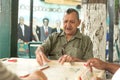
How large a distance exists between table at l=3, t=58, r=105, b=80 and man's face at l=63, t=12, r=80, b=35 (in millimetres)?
883

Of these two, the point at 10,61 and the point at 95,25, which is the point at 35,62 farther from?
the point at 95,25

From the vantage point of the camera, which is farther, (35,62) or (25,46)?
(25,46)

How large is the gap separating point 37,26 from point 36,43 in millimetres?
441

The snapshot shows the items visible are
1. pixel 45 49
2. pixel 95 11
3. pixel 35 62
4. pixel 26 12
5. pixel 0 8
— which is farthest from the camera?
pixel 26 12

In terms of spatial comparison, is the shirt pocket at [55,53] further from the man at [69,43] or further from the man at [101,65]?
the man at [101,65]

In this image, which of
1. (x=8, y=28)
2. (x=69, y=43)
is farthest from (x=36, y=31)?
(x=69, y=43)

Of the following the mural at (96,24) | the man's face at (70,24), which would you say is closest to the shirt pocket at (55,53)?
the man's face at (70,24)

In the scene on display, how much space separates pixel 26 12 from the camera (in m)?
5.81

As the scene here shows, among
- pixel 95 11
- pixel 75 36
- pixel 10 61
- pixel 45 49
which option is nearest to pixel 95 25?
pixel 95 11

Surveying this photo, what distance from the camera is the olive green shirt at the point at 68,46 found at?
3.45m

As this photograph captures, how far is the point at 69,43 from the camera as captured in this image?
355cm

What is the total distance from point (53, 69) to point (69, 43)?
118 cm

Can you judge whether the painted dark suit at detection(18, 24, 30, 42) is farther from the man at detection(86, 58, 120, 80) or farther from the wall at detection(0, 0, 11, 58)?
the man at detection(86, 58, 120, 80)

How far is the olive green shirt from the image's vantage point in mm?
3446
